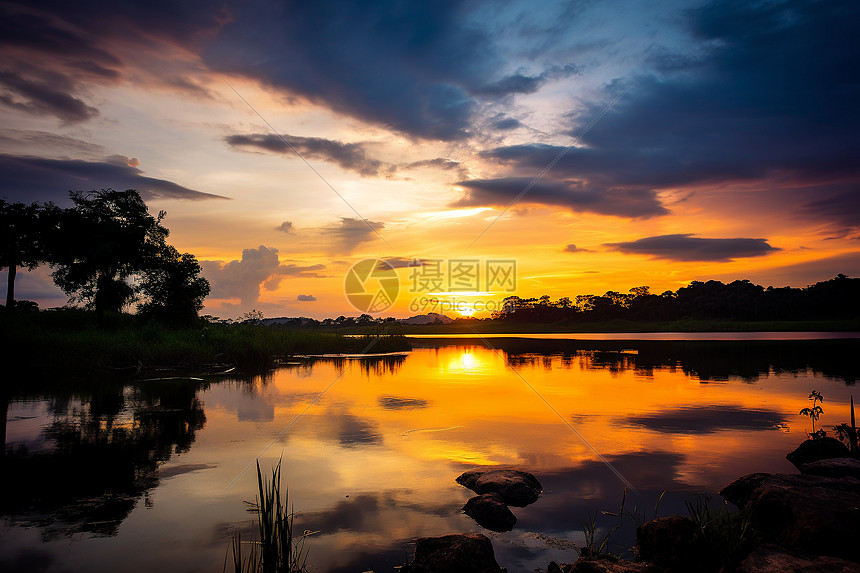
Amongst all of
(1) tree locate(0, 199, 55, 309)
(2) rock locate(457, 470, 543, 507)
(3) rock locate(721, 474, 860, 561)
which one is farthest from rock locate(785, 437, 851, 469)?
(1) tree locate(0, 199, 55, 309)

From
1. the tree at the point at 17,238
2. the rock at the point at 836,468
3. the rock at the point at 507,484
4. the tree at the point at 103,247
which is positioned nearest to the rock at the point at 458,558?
the rock at the point at 507,484

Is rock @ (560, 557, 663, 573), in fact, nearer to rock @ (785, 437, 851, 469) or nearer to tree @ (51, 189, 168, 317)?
rock @ (785, 437, 851, 469)

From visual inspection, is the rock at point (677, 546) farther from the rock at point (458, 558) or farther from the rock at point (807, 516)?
the rock at point (458, 558)

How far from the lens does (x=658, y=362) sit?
44500mm

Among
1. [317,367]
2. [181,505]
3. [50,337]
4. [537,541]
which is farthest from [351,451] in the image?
[50,337]

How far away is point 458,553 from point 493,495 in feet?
9.66

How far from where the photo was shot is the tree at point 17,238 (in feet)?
164

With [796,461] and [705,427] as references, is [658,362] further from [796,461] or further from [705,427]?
[796,461]

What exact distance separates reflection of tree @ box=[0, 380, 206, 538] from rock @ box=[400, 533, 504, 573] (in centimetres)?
599

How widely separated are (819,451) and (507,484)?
888 centimetres

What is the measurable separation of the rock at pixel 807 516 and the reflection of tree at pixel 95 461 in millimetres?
11519

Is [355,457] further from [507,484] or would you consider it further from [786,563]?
[786,563]

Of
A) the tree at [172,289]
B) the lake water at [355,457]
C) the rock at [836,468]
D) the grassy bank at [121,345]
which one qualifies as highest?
the tree at [172,289]

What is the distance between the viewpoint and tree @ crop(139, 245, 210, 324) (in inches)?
1919
